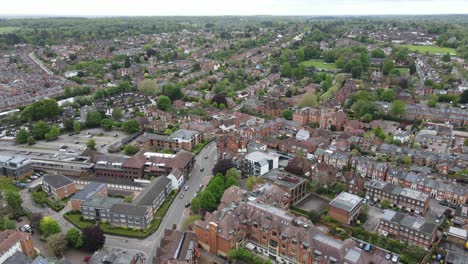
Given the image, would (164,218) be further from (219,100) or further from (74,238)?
(219,100)

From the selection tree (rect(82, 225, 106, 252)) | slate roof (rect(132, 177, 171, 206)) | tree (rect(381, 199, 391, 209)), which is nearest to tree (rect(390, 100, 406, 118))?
tree (rect(381, 199, 391, 209))

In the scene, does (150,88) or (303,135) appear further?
(150,88)

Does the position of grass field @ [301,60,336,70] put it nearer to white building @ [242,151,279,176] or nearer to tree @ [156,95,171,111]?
tree @ [156,95,171,111]

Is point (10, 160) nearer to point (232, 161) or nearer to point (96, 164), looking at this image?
point (96, 164)

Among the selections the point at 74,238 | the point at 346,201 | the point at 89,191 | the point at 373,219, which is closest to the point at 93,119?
the point at 89,191

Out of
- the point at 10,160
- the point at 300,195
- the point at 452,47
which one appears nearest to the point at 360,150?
the point at 300,195
